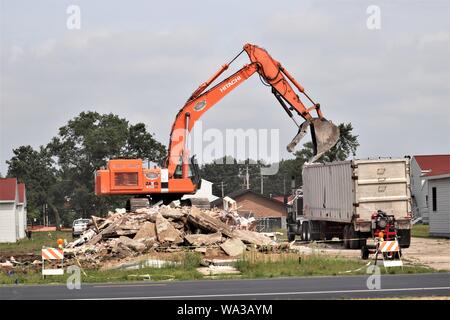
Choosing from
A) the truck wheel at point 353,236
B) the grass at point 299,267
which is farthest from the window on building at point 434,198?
the grass at point 299,267

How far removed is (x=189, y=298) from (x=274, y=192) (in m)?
164

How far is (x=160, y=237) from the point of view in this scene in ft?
107

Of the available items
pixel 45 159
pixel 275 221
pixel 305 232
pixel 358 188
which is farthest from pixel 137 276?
pixel 45 159

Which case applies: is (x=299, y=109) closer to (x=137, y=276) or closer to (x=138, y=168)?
(x=138, y=168)

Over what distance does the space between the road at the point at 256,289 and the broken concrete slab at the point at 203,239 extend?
28.0 feet

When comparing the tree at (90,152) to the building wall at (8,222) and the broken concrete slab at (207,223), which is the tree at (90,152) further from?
the broken concrete slab at (207,223)

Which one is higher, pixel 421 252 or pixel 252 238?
pixel 252 238

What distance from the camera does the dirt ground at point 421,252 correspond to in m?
29.4

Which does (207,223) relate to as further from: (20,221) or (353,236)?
(20,221)

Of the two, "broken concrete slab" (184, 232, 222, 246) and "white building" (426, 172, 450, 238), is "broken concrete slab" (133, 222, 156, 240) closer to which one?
"broken concrete slab" (184, 232, 222, 246)

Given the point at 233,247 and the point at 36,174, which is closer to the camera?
the point at 233,247

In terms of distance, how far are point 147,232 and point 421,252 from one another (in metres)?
10.9

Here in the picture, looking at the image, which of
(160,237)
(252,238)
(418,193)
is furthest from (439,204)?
(418,193)

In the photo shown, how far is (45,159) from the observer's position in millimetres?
130500
